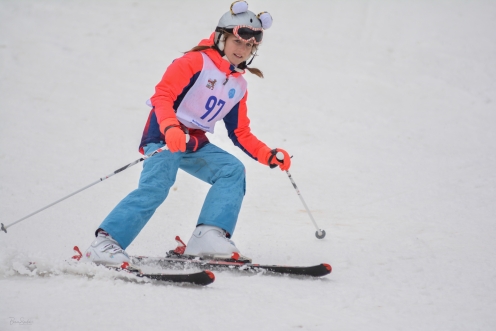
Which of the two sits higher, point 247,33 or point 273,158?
point 247,33

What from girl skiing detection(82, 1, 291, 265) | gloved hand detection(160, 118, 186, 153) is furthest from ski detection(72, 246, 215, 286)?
gloved hand detection(160, 118, 186, 153)

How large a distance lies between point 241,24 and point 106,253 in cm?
169

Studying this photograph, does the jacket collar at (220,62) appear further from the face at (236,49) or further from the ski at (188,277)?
the ski at (188,277)

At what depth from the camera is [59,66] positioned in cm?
862

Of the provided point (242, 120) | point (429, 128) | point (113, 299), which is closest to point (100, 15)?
point (429, 128)

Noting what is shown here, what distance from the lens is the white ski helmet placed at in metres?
3.58

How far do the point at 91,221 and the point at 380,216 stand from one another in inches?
103

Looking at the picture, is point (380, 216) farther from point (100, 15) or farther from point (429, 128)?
point (100, 15)

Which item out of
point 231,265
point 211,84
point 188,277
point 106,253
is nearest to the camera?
point 188,277

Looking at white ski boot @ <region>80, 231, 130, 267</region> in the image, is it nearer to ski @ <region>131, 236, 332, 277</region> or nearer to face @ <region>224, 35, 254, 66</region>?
ski @ <region>131, 236, 332, 277</region>

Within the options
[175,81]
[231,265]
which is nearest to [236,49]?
[175,81]

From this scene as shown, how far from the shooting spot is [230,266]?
11.0 feet

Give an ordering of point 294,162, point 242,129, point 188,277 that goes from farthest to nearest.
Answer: point 294,162
point 242,129
point 188,277

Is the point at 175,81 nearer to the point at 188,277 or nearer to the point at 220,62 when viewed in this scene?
the point at 220,62
